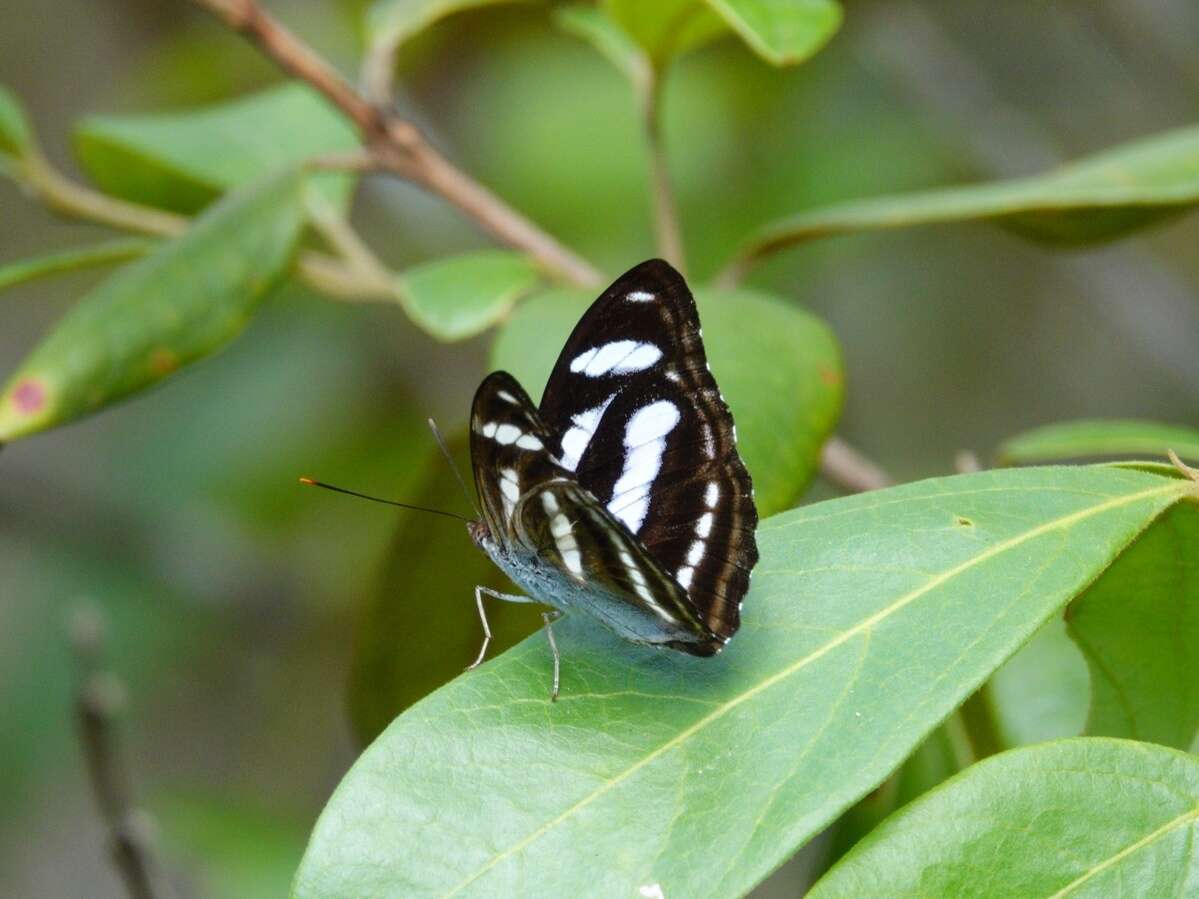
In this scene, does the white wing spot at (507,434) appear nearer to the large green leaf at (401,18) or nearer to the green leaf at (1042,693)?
the green leaf at (1042,693)

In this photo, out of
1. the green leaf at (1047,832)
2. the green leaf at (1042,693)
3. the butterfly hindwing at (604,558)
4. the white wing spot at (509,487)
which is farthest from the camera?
the green leaf at (1042,693)

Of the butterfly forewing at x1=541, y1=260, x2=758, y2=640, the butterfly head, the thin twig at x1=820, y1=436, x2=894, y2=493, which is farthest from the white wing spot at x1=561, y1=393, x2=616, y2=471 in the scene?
the thin twig at x1=820, y1=436, x2=894, y2=493

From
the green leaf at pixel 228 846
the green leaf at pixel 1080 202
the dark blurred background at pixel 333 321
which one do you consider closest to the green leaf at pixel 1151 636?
the green leaf at pixel 1080 202

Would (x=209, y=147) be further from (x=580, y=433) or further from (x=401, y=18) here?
(x=580, y=433)

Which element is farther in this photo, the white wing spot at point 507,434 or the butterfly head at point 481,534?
the butterfly head at point 481,534

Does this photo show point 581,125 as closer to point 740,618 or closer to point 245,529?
point 245,529

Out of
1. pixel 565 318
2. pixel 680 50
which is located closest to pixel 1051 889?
pixel 565 318

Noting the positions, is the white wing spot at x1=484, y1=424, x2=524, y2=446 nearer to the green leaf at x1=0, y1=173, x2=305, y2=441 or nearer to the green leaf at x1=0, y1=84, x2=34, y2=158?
the green leaf at x1=0, y1=173, x2=305, y2=441
